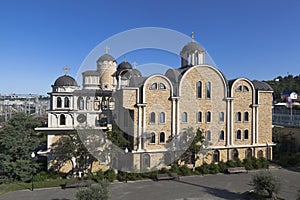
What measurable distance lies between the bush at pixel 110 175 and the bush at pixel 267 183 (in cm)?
1007

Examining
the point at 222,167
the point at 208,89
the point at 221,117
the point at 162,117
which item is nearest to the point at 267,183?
the point at 222,167

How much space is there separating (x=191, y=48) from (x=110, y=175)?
1522cm

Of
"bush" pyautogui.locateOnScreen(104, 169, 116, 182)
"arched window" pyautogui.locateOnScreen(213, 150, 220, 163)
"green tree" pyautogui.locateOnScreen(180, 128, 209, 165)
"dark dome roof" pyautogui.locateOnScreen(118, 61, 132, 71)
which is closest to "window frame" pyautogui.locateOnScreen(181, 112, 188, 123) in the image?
"green tree" pyautogui.locateOnScreen(180, 128, 209, 165)

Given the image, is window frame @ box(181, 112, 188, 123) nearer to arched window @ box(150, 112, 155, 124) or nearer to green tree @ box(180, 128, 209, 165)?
green tree @ box(180, 128, 209, 165)

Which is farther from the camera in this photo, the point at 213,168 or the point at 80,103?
the point at 80,103

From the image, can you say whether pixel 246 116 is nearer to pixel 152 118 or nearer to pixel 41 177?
pixel 152 118

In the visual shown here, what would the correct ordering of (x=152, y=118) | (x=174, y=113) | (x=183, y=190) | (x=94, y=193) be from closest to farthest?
(x=94, y=193)
(x=183, y=190)
(x=152, y=118)
(x=174, y=113)

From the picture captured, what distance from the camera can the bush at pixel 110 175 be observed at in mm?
19020

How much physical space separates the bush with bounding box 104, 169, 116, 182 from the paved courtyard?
Answer: 78cm

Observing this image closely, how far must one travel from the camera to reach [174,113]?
858 inches

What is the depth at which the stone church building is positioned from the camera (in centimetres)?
2088

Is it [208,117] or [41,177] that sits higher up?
[208,117]

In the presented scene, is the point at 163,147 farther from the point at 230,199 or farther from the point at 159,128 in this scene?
the point at 230,199

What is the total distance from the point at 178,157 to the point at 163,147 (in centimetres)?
155
